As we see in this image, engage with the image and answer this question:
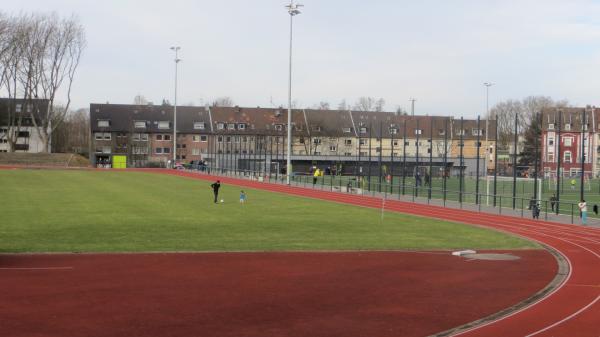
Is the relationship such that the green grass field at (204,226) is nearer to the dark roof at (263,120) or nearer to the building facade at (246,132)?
the building facade at (246,132)

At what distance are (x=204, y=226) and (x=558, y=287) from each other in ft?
57.4

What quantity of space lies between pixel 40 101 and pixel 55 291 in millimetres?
105967

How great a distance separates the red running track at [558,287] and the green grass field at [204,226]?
2138 mm

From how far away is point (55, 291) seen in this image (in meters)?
17.6

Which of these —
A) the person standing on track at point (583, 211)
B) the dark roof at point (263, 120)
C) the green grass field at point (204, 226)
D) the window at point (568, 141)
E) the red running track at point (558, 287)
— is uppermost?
the dark roof at point (263, 120)

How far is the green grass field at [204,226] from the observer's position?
26625mm

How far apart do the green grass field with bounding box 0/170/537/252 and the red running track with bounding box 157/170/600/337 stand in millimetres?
2138

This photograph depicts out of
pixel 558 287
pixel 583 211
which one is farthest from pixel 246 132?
pixel 558 287

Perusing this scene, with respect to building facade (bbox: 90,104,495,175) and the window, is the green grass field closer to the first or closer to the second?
the window

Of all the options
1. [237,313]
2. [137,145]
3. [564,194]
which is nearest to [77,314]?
[237,313]

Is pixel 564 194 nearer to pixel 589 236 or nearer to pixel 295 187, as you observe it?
pixel 295 187

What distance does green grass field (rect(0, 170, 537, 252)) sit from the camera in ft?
87.4

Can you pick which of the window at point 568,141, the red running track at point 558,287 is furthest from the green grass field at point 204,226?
the window at point 568,141

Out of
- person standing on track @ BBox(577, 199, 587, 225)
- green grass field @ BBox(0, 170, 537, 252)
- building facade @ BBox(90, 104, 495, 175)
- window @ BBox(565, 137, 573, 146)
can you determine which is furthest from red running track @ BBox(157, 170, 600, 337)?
building facade @ BBox(90, 104, 495, 175)
